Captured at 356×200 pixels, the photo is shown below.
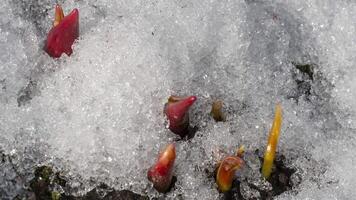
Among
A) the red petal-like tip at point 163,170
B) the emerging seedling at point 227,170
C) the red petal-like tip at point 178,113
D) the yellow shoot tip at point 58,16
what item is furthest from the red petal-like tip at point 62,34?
the emerging seedling at point 227,170

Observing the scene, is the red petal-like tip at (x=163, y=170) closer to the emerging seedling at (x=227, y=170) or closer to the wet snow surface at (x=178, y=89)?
the wet snow surface at (x=178, y=89)

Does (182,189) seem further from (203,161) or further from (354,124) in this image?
(354,124)

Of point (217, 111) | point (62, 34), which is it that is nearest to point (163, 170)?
point (217, 111)

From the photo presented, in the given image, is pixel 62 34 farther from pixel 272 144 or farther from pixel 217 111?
pixel 272 144

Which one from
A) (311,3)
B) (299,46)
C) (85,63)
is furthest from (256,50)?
(85,63)

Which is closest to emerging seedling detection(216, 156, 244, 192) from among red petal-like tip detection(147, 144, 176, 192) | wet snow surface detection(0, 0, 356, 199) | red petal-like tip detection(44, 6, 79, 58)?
wet snow surface detection(0, 0, 356, 199)
